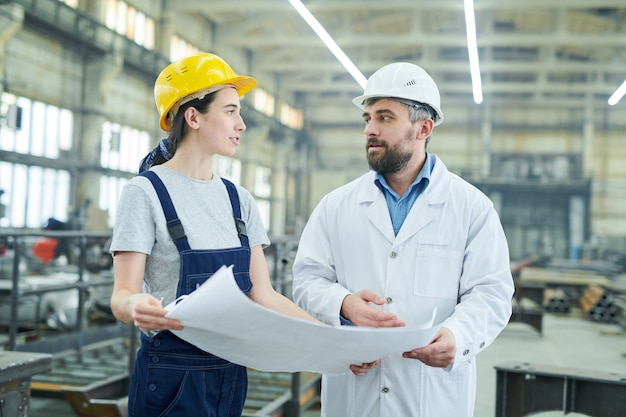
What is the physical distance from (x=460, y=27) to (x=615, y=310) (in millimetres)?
14407

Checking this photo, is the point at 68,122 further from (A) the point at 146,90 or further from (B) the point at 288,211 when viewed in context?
(B) the point at 288,211

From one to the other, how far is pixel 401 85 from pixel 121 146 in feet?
50.9

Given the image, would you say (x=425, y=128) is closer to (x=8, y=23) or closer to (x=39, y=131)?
(x=8, y=23)

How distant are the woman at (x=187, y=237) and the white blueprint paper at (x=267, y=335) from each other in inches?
5.0

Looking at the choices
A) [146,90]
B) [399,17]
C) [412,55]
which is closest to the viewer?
[146,90]

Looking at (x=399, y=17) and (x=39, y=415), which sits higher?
(x=399, y=17)

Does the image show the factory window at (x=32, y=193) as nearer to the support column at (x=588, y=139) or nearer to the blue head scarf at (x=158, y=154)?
the blue head scarf at (x=158, y=154)

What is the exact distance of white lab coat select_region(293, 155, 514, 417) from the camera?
2.08 m

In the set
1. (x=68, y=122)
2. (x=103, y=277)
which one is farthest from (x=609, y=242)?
(x=103, y=277)

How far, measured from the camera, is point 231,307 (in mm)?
1461

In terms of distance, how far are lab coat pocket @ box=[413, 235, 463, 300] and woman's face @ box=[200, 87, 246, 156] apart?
68 centimetres

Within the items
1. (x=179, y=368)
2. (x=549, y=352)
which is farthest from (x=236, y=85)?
(x=549, y=352)

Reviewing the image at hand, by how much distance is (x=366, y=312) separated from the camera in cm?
196

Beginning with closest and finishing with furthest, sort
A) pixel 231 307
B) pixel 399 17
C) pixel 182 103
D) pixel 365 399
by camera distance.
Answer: pixel 231 307 < pixel 182 103 < pixel 365 399 < pixel 399 17
